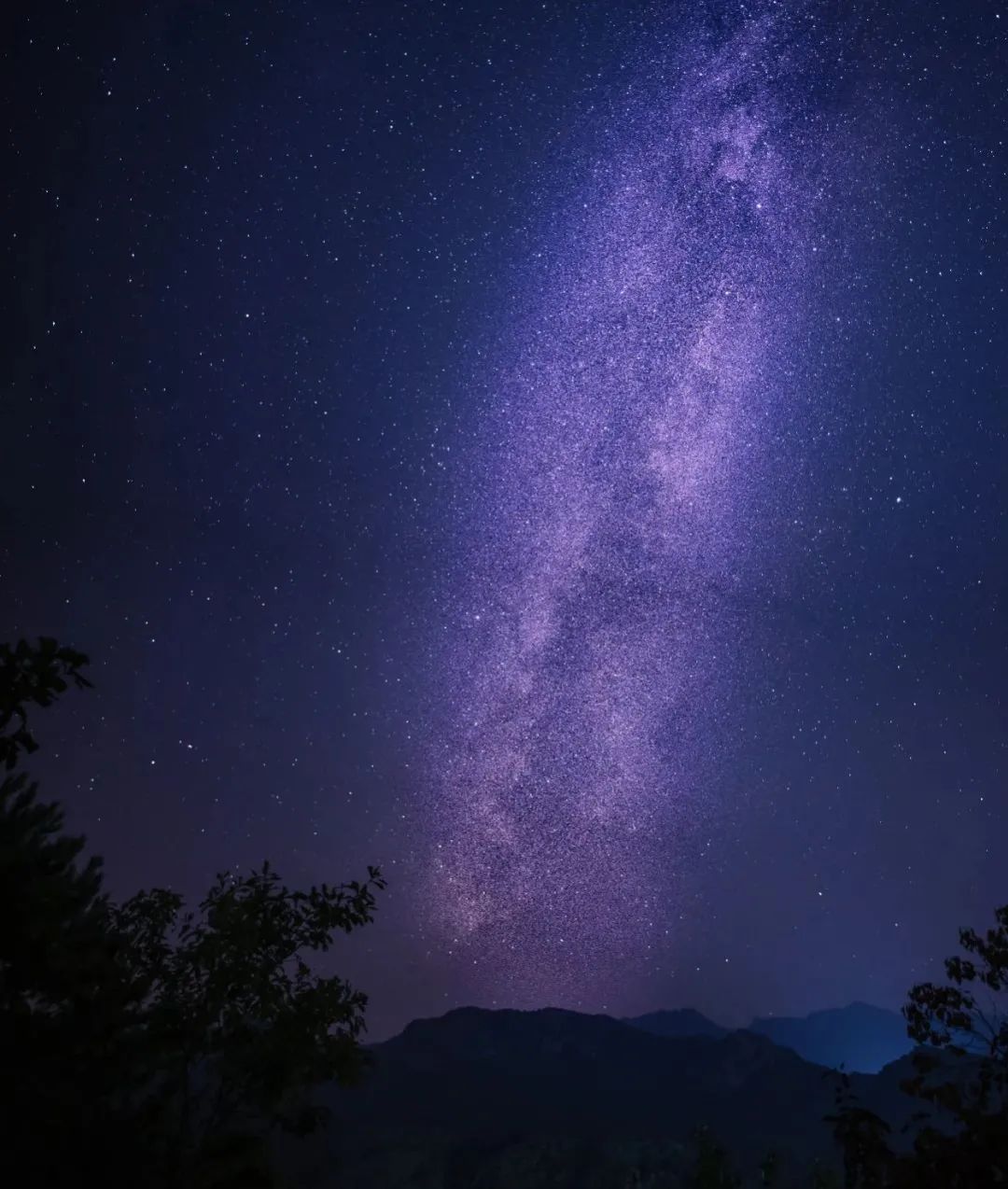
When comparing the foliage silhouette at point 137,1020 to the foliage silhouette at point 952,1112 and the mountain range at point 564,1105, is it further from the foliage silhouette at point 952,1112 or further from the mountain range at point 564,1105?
the mountain range at point 564,1105

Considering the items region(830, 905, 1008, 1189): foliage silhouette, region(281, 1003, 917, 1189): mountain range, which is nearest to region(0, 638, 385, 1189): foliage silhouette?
region(830, 905, 1008, 1189): foliage silhouette

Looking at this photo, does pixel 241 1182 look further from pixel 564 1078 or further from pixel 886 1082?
pixel 564 1078

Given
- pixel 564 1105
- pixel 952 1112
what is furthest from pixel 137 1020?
pixel 564 1105

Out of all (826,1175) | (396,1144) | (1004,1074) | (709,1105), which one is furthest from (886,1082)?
(1004,1074)

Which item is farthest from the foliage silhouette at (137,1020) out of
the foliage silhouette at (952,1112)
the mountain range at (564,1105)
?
the mountain range at (564,1105)

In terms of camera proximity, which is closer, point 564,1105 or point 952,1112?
point 952,1112

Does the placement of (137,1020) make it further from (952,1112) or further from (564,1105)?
(564,1105)

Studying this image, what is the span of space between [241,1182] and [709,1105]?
166 metres

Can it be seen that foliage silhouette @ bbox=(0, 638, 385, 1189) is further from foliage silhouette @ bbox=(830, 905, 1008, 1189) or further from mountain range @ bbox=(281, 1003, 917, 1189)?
mountain range @ bbox=(281, 1003, 917, 1189)

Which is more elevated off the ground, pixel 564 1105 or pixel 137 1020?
pixel 564 1105

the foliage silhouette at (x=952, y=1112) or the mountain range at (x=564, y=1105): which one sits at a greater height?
the mountain range at (x=564, y=1105)

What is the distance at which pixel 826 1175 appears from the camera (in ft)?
133

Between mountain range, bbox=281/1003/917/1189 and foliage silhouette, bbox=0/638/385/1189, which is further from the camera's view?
mountain range, bbox=281/1003/917/1189

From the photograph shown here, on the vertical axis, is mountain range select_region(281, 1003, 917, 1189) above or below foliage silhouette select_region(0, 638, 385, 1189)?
above
